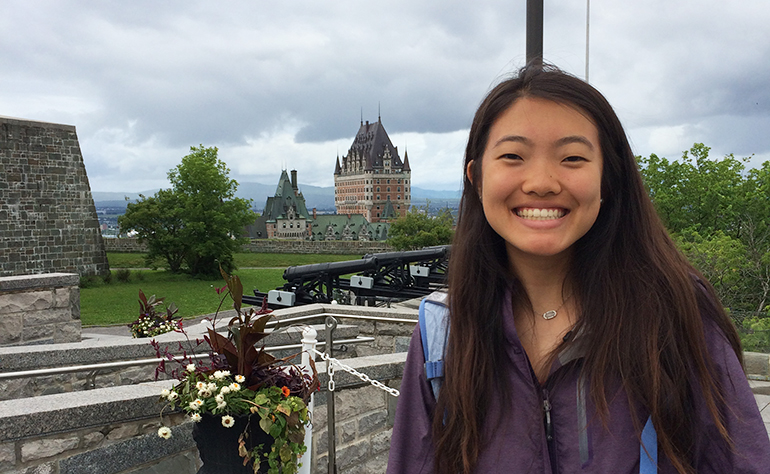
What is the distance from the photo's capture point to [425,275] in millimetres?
12312

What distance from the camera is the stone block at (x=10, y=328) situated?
673 cm

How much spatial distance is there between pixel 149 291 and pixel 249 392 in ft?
75.9

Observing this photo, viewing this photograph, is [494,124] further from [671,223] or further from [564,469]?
[671,223]

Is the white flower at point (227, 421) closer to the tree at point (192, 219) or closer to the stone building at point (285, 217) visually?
the tree at point (192, 219)

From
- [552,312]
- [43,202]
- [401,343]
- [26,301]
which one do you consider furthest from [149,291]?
[552,312]

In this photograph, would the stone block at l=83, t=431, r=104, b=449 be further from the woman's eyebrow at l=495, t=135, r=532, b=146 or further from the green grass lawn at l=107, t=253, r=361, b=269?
the green grass lawn at l=107, t=253, r=361, b=269

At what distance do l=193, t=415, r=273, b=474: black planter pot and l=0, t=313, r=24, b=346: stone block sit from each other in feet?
17.4

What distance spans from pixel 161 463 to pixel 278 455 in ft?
2.37

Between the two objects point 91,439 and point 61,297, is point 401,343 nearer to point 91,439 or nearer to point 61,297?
point 91,439

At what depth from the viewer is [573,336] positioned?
4.56 feet

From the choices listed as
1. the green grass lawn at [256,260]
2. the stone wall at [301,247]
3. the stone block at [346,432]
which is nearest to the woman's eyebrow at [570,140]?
the stone block at [346,432]

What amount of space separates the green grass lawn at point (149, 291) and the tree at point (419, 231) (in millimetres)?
9710

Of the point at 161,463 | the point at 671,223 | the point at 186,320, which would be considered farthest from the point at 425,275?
the point at 671,223

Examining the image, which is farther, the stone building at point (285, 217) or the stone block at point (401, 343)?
the stone building at point (285, 217)
